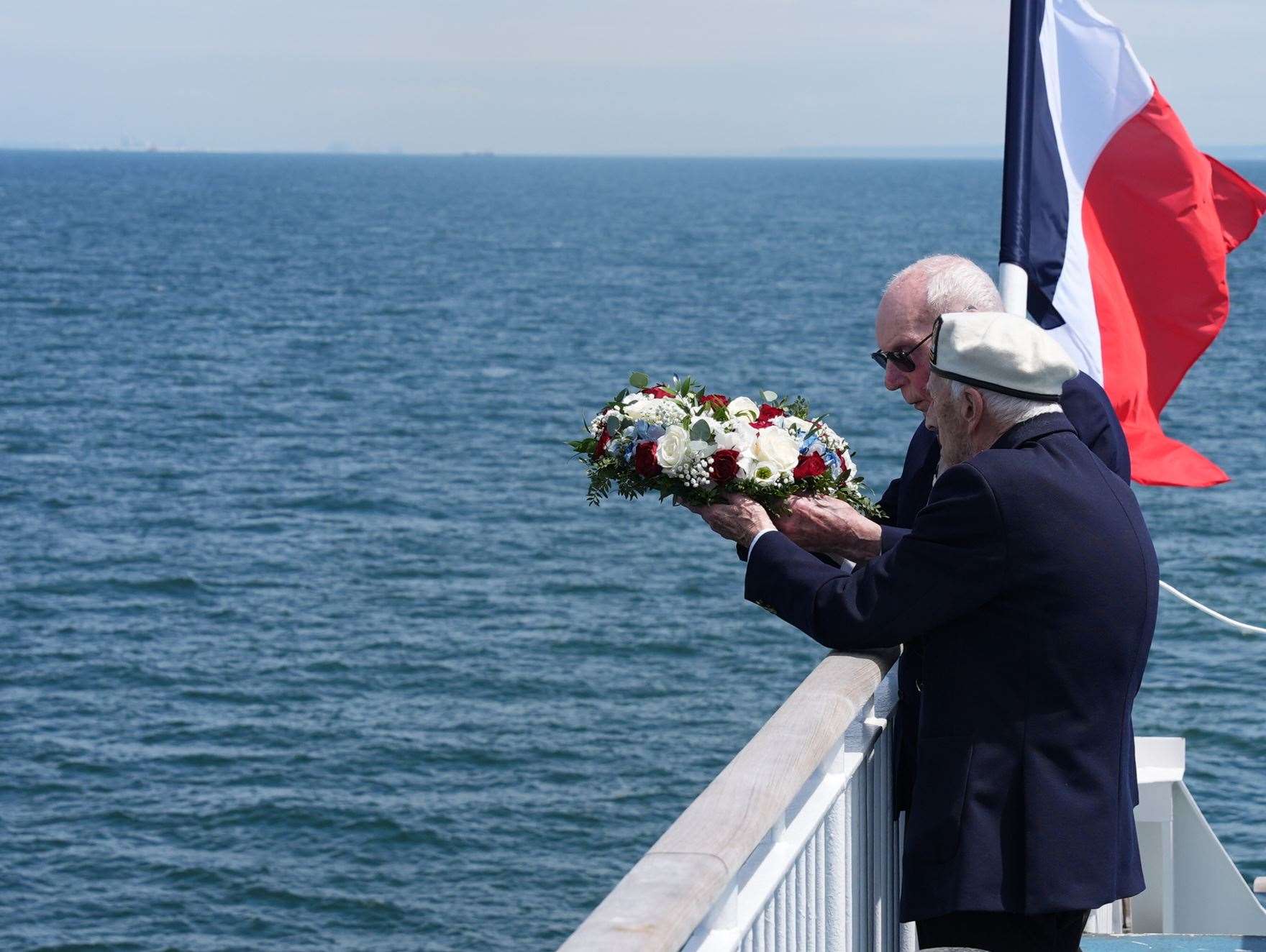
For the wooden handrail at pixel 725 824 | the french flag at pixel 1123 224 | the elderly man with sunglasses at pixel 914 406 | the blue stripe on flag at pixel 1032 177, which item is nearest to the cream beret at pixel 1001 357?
the elderly man with sunglasses at pixel 914 406

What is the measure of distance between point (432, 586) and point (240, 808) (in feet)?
25.4

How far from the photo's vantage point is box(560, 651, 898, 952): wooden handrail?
186 cm

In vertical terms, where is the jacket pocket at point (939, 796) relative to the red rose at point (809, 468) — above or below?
below

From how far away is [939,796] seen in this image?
2838 millimetres

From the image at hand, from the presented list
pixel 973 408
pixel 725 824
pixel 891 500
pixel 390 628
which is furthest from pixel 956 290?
pixel 390 628

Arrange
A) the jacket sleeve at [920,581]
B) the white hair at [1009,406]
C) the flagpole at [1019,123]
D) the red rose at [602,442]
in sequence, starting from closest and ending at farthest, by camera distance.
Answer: the jacket sleeve at [920,581] → the white hair at [1009,406] → the red rose at [602,442] → the flagpole at [1019,123]

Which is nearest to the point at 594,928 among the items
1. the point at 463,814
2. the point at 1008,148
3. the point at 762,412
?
the point at 762,412

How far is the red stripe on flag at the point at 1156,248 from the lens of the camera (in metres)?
6.48

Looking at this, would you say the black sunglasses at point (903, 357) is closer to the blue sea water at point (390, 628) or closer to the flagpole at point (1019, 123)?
the flagpole at point (1019, 123)

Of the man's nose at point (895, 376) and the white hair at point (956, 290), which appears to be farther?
the man's nose at point (895, 376)

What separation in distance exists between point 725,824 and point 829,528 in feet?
4.42

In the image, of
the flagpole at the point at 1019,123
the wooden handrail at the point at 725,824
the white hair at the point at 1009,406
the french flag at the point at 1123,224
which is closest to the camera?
the wooden handrail at the point at 725,824

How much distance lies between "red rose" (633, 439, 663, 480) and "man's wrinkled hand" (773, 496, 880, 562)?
30 cm

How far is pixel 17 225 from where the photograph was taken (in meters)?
100
